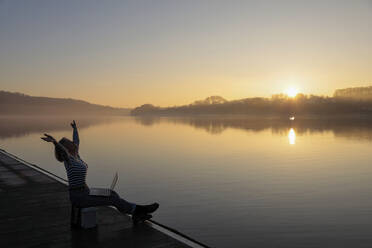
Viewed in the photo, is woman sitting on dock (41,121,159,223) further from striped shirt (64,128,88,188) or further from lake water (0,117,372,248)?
lake water (0,117,372,248)

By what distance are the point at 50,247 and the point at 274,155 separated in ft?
101

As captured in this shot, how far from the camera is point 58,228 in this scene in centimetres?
827

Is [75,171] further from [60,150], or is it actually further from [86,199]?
[86,199]

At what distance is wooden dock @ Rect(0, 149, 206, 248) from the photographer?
727 centimetres

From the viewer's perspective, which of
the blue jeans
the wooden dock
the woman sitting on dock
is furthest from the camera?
the blue jeans

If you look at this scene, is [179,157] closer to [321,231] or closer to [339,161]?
[339,161]

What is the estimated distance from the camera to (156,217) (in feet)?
46.2

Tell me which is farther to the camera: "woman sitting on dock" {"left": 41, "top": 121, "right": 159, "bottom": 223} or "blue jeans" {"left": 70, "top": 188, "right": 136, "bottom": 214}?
"blue jeans" {"left": 70, "top": 188, "right": 136, "bottom": 214}

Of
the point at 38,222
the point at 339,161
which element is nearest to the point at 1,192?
the point at 38,222

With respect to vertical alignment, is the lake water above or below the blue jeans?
below

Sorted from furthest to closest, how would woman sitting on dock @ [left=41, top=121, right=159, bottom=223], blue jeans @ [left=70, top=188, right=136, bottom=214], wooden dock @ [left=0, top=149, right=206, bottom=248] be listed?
blue jeans @ [left=70, top=188, right=136, bottom=214] → woman sitting on dock @ [left=41, top=121, right=159, bottom=223] → wooden dock @ [left=0, top=149, right=206, bottom=248]

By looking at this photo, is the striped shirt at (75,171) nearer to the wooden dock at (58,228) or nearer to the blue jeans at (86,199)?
the blue jeans at (86,199)

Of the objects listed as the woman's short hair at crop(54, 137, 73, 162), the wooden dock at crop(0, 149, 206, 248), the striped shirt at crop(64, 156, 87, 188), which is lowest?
the wooden dock at crop(0, 149, 206, 248)

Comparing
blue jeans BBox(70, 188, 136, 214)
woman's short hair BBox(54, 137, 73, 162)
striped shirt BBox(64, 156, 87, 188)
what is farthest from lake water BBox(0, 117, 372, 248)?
woman's short hair BBox(54, 137, 73, 162)
